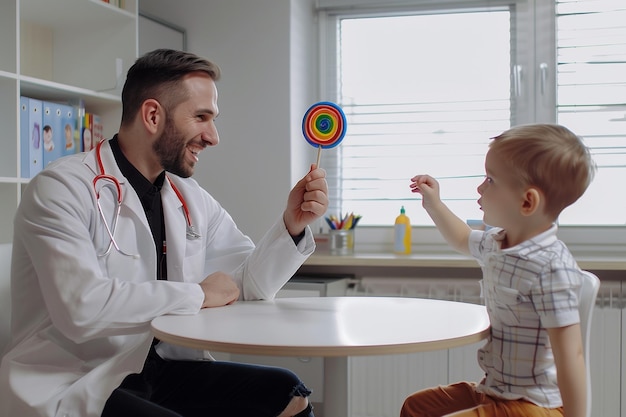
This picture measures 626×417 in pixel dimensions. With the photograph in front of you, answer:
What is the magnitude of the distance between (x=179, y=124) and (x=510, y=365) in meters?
1.13

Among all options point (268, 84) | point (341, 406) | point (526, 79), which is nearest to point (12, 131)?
point (268, 84)

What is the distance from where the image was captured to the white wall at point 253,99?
3.43 metres

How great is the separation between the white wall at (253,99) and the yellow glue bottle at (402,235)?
0.54 metres

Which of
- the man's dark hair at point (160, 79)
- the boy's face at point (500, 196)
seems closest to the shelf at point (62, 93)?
the man's dark hair at point (160, 79)

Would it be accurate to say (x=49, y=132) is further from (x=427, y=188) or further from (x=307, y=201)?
(x=427, y=188)

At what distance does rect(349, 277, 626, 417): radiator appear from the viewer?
2.95 metres

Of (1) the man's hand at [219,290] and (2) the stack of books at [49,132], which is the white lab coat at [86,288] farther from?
(2) the stack of books at [49,132]

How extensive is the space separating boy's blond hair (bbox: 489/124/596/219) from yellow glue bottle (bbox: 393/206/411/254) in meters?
1.76

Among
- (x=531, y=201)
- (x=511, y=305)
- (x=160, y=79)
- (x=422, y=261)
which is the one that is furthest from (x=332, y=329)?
(x=422, y=261)

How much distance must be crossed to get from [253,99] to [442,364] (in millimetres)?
1508

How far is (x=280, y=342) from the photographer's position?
1.36 metres

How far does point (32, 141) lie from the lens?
272 cm

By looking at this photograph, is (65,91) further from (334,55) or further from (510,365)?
(510,365)

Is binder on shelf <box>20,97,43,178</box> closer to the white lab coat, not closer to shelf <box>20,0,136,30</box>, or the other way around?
shelf <box>20,0,136,30</box>
